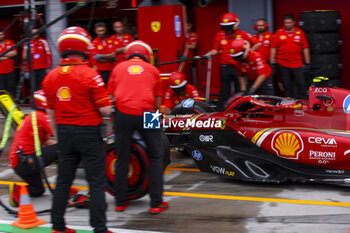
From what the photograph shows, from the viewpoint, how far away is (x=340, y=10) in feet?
39.8

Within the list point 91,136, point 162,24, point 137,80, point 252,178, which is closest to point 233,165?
point 252,178

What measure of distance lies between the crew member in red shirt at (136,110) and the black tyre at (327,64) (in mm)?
5912

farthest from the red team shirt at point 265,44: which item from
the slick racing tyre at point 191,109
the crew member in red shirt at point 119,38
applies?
the slick racing tyre at point 191,109

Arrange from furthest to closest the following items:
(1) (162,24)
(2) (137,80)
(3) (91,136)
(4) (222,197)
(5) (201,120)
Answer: (1) (162,24)
(5) (201,120)
(4) (222,197)
(2) (137,80)
(3) (91,136)

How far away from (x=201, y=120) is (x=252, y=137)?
85cm

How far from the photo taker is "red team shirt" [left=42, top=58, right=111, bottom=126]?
5133mm

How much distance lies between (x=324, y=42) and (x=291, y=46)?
911 mm

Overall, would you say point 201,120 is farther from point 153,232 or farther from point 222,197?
point 153,232

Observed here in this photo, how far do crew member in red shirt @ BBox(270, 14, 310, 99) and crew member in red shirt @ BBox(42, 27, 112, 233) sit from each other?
21.2ft

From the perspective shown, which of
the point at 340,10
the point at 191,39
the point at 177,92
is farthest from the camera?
the point at 191,39

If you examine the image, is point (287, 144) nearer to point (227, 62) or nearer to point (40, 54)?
point (227, 62)

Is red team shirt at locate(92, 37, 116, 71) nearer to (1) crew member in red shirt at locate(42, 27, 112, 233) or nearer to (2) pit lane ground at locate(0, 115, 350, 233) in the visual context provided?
(2) pit lane ground at locate(0, 115, 350, 233)

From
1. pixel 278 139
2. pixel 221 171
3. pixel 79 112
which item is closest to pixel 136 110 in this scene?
pixel 79 112

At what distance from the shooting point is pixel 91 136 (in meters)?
5.19
